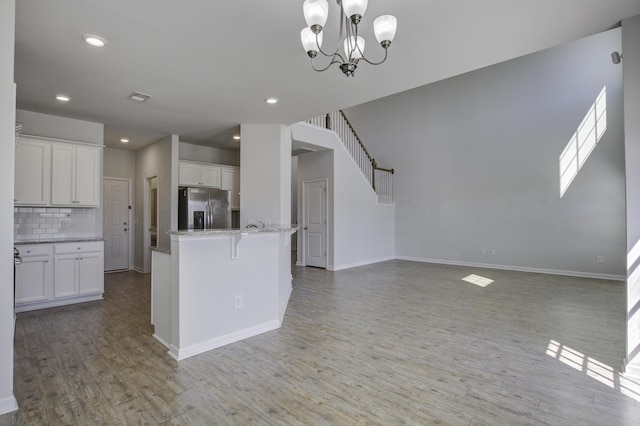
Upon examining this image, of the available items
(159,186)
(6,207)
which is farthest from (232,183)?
(6,207)

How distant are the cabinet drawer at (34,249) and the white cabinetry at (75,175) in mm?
650

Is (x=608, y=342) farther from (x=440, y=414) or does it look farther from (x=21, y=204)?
(x=21, y=204)

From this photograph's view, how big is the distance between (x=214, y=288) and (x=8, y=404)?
146cm

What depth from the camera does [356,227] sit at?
7547mm

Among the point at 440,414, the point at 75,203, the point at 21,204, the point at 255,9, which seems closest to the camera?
the point at 440,414

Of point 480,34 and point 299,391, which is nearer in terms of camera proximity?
point 299,391

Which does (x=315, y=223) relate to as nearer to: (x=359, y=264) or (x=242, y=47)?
(x=359, y=264)

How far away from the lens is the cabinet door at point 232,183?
6801 millimetres

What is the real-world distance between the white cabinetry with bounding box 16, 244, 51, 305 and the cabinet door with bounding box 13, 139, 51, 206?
686 millimetres

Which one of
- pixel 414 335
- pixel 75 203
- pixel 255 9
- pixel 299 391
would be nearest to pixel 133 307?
pixel 75 203

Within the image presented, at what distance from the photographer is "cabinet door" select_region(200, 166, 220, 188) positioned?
21.1 ft

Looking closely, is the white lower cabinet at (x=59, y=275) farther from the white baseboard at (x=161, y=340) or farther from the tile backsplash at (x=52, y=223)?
the white baseboard at (x=161, y=340)

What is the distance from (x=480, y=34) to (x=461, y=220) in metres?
5.87

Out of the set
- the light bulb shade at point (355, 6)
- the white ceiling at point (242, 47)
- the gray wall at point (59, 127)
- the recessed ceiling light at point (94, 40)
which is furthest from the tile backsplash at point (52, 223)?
the light bulb shade at point (355, 6)
